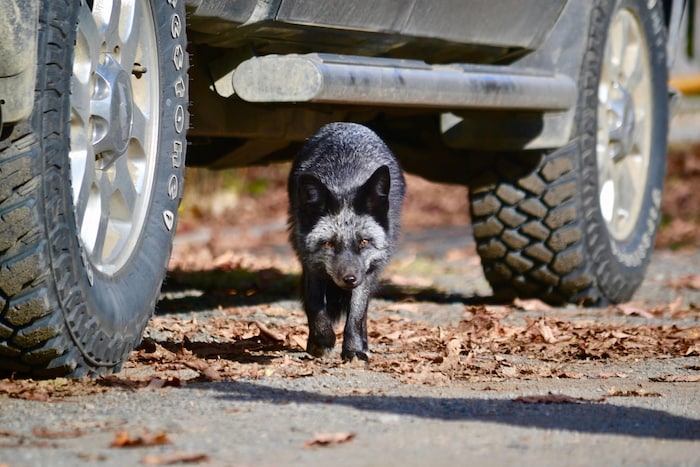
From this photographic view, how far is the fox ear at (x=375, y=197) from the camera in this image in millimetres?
5520

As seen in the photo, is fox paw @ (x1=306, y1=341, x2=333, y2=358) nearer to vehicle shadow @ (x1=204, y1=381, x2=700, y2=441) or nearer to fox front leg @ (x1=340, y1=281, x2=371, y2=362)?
fox front leg @ (x1=340, y1=281, x2=371, y2=362)

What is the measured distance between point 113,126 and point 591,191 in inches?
136

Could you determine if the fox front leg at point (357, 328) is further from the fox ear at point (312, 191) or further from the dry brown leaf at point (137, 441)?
the dry brown leaf at point (137, 441)

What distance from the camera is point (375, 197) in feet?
18.3

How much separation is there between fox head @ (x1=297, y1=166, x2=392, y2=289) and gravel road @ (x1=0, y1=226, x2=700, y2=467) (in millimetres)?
458

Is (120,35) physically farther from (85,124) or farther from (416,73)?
(416,73)

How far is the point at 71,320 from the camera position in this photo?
4055mm

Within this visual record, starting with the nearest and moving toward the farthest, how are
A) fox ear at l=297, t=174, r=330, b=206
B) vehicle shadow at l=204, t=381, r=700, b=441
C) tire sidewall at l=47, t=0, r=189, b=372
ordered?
1. vehicle shadow at l=204, t=381, r=700, b=441
2. tire sidewall at l=47, t=0, r=189, b=372
3. fox ear at l=297, t=174, r=330, b=206

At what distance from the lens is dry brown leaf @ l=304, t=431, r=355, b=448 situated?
11.4 feet

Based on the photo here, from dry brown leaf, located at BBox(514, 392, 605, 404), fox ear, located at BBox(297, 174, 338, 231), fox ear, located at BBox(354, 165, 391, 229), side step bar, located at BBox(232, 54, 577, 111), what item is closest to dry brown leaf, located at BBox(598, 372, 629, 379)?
dry brown leaf, located at BBox(514, 392, 605, 404)

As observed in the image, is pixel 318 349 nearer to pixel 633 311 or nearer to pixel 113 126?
pixel 113 126

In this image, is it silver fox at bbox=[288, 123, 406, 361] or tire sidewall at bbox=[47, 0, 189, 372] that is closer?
tire sidewall at bbox=[47, 0, 189, 372]

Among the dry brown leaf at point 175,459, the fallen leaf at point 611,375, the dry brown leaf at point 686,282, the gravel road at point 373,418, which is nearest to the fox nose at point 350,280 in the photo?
the gravel road at point 373,418

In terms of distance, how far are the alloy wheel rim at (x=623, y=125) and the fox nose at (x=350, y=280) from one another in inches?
91.6
